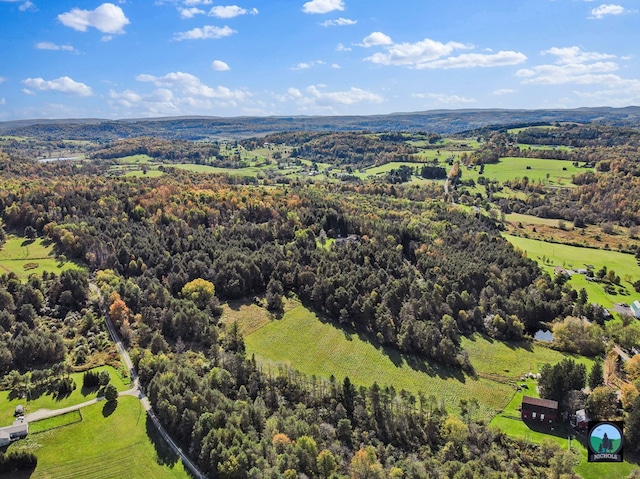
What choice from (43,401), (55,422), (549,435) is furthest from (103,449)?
(549,435)

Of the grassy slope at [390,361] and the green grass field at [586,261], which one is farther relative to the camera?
the green grass field at [586,261]

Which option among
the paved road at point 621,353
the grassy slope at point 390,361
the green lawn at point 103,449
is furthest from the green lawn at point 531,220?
the green lawn at point 103,449

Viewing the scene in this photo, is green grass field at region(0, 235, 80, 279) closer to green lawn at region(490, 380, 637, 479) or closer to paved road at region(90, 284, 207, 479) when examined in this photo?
paved road at region(90, 284, 207, 479)

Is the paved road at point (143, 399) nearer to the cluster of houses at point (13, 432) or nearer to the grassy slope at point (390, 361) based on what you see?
the cluster of houses at point (13, 432)

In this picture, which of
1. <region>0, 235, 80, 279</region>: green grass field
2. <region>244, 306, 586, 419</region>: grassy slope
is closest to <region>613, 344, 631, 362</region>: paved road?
<region>244, 306, 586, 419</region>: grassy slope
